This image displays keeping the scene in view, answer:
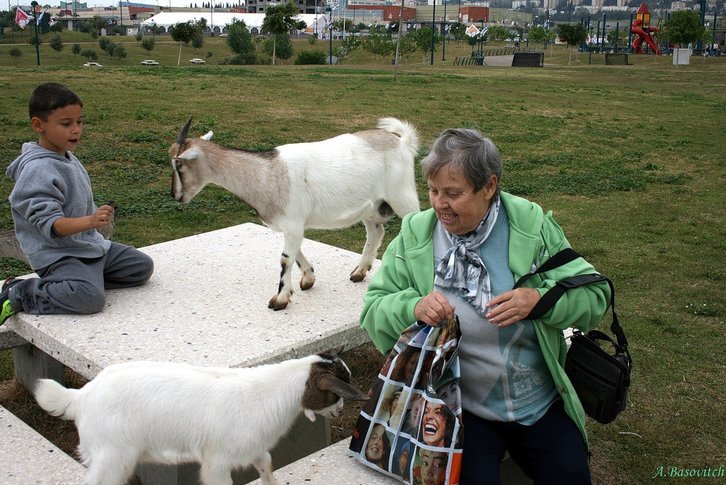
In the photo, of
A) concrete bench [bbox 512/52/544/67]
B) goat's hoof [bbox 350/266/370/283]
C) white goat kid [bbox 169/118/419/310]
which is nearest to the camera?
white goat kid [bbox 169/118/419/310]

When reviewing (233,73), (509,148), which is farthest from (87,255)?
(233,73)

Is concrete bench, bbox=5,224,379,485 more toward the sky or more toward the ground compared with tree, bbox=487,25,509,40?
more toward the ground

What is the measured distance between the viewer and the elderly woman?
2.80 meters

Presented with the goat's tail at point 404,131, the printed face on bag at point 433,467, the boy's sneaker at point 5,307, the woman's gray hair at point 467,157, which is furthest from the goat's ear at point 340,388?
the goat's tail at point 404,131

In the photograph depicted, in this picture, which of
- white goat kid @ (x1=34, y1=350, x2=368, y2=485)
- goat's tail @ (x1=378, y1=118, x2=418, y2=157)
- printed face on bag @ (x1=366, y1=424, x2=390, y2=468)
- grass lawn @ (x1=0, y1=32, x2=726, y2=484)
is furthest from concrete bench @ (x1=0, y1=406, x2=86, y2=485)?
goat's tail @ (x1=378, y1=118, x2=418, y2=157)

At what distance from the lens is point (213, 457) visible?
282 centimetres

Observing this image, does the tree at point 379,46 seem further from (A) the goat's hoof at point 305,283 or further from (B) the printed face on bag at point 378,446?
(B) the printed face on bag at point 378,446

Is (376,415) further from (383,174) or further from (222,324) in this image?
(383,174)

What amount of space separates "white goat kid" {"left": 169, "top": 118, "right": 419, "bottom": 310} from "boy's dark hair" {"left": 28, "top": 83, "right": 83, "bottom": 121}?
63 centimetres

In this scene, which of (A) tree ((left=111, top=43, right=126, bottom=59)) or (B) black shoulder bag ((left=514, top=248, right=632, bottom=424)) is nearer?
(B) black shoulder bag ((left=514, top=248, right=632, bottom=424))

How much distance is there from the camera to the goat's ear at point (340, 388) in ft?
8.82

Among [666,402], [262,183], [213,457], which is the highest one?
[262,183]

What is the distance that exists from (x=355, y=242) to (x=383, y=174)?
2.87 metres

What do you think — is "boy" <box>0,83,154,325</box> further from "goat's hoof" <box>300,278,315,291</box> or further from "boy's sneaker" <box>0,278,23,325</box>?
"goat's hoof" <box>300,278,315,291</box>
